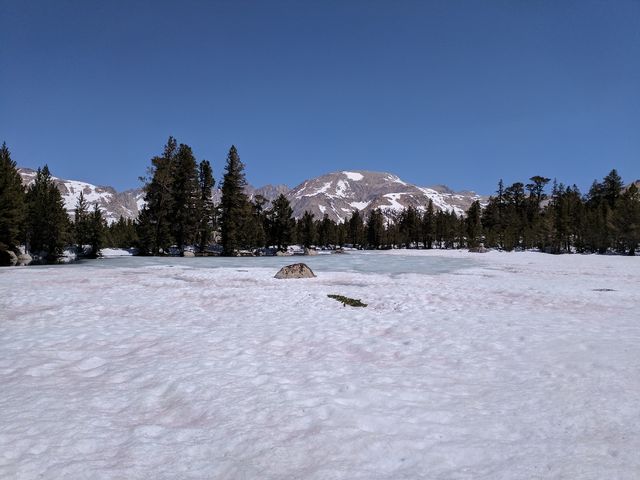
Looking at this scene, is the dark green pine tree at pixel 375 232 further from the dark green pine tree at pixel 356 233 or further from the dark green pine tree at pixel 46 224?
the dark green pine tree at pixel 46 224

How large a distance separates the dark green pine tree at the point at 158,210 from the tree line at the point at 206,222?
0.44 feet

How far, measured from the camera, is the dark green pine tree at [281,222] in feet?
270

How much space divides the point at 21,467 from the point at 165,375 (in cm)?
302

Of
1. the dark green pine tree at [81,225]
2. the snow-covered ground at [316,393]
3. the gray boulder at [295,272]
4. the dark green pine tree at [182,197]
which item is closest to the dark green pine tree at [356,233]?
the dark green pine tree at [81,225]

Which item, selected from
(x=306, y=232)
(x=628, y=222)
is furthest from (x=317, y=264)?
(x=306, y=232)

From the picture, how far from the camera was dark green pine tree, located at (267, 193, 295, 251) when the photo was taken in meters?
82.4

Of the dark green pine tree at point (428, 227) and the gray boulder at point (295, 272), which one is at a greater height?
the dark green pine tree at point (428, 227)

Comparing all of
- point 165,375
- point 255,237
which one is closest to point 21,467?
point 165,375

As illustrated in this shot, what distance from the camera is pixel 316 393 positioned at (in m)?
6.58

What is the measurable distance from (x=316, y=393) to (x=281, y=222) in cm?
7671

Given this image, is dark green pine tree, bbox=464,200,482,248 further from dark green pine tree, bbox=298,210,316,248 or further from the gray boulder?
the gray boulder

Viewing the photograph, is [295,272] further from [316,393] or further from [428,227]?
[428,227]

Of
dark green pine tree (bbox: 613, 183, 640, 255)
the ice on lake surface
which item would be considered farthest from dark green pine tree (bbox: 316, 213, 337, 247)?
the ice on lake surface

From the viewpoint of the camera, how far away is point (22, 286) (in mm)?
18016
